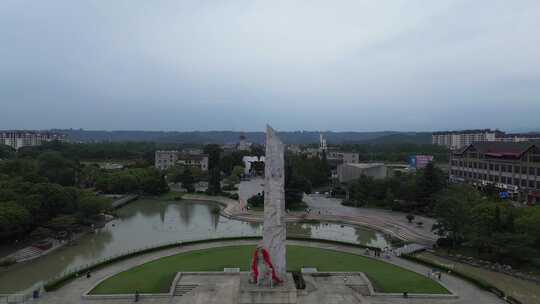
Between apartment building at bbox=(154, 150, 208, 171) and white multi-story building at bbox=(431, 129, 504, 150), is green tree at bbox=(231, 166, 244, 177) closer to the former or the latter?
apartment building at bbox=(154, 150, 208, 171)

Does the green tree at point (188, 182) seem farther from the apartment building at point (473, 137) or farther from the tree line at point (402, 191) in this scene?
the apartment building at point (473, 137)

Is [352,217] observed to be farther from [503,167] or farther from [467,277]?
[503,167]

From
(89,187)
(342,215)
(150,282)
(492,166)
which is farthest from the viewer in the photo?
(89,187)

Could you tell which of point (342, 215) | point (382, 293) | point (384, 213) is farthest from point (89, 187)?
point (382, 293)

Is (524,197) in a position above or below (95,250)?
above

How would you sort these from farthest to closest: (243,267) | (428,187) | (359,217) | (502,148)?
(502,148)
(428,187)
(359,217)
(243,267)

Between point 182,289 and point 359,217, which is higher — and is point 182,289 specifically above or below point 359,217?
below

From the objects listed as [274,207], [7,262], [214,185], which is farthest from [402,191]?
[7,262]

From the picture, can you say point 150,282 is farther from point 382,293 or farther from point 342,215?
point 342,215
